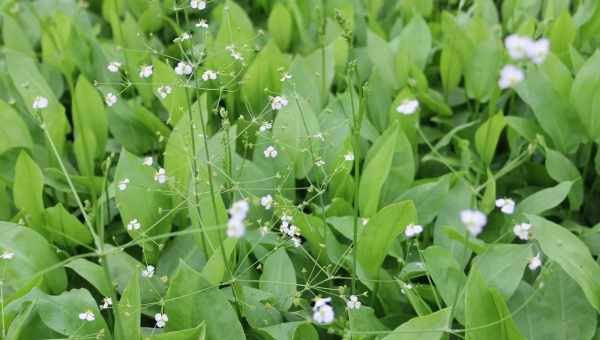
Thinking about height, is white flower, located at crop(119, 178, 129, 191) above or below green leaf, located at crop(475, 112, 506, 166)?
above

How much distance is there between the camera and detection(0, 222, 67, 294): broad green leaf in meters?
1.73

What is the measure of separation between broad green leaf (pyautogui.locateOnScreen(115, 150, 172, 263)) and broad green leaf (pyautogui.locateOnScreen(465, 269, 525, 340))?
2.65ft

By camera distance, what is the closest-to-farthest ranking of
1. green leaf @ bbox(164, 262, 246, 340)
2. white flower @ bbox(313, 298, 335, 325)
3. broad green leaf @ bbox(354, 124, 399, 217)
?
1. white flower @ bbox(313, 298, 335, 325)
2. green leaf @ bbox(164, 262, 246, 340)
3. broad green leaf @ bbox(354, 124, 399, 217)

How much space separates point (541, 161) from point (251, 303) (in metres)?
1.09

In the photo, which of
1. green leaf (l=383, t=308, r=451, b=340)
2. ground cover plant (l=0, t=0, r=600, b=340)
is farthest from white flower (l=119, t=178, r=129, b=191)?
green leaf (l=383, t=308, r=451, b=340)

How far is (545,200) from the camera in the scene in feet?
6.13

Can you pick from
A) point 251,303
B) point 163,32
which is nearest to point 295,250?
point 251,303

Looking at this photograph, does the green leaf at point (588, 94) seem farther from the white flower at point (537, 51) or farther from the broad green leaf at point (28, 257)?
Result: the broad green leaf at point (28, 257)

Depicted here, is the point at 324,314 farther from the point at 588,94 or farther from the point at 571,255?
the point at 588,94

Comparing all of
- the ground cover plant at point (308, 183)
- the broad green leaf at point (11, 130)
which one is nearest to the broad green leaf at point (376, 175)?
the ground cover plant at point (308, 183)

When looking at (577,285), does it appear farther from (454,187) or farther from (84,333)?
(84,333)

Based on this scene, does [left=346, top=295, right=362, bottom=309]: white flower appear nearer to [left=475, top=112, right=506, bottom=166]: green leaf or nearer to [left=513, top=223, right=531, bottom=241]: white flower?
[left=513, top=223, right=531, bottom=241]: white flower

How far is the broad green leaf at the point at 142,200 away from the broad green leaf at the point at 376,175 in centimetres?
52

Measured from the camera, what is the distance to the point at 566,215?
209 centimetres
